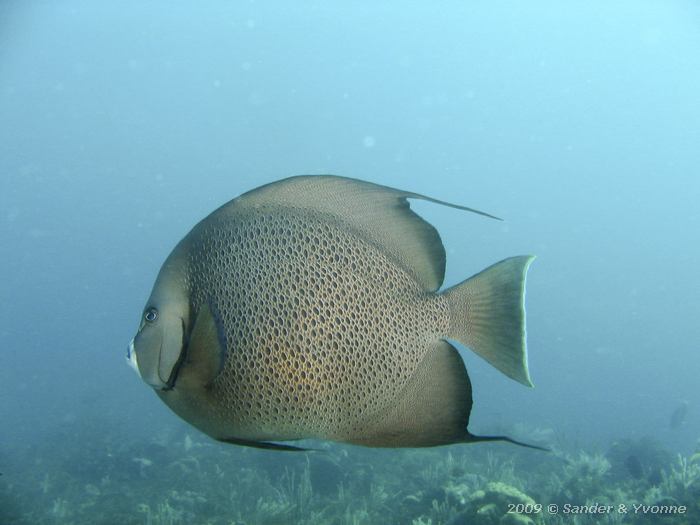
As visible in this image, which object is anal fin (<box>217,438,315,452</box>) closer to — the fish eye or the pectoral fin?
the pectoral fin

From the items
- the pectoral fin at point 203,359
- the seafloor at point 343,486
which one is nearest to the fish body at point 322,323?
the pectoral fin at point 203,359

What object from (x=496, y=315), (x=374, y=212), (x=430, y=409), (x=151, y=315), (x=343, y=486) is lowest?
(x=343, y=486)

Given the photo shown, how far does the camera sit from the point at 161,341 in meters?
1.20

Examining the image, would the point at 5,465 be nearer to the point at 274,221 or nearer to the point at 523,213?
the point at 274,221

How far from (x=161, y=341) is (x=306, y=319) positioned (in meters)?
0.37

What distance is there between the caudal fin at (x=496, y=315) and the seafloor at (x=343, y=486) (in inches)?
160

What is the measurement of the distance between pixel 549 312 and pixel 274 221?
350 feet

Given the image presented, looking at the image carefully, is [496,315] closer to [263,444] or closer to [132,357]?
[263,444]

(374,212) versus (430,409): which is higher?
(374,212)

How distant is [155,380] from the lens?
1188 mm

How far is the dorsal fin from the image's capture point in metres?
1.35

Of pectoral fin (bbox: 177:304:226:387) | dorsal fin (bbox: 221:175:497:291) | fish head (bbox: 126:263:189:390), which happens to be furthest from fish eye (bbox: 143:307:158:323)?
dorsal fin (bbox: 221:175:497:291)

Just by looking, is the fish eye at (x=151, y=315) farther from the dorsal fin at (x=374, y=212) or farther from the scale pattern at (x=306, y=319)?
the dorsal fin at (x=374, y=212)

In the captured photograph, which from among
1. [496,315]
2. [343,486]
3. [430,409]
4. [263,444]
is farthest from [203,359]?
[343,486]
